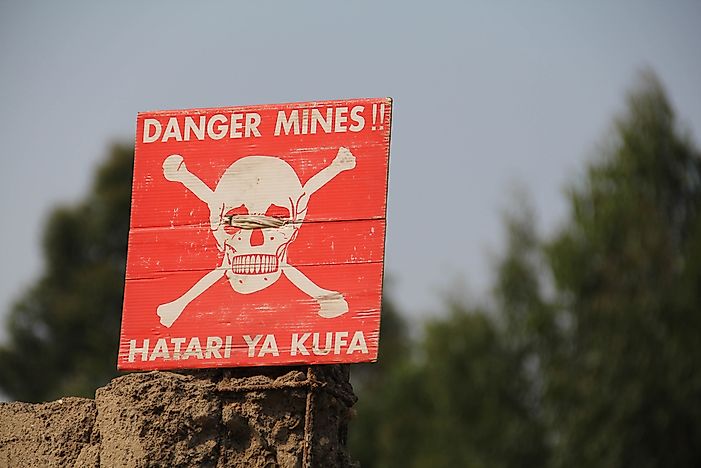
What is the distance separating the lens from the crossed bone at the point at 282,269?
19.1ft

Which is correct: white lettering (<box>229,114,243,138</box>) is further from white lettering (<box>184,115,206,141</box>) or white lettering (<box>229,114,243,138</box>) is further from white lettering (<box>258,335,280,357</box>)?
white lettering (<box>258,335,280,357</box>)

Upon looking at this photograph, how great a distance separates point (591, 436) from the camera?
77.3ft

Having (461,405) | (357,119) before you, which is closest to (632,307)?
(461,405)

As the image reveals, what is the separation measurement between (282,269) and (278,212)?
0.27 meters

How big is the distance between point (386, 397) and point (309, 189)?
1006 inches

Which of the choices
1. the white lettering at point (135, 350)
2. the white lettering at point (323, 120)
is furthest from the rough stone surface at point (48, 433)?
the white lettering at point (323, 120)

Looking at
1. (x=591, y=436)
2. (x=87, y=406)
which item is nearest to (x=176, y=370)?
(x=87, y=406)

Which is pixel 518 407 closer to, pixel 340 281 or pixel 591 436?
pixel 591 436

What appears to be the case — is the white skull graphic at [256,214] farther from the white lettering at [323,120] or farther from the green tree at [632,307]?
the green tree at [632,307]

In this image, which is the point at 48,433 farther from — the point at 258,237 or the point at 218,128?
the point at 218,128

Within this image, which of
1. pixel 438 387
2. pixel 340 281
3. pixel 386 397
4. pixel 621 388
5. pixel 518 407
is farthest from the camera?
pixel 386 397

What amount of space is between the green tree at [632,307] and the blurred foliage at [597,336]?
2 centimetres

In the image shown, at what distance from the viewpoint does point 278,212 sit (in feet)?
19.8

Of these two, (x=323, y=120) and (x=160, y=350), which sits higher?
(x=323, y=120)
